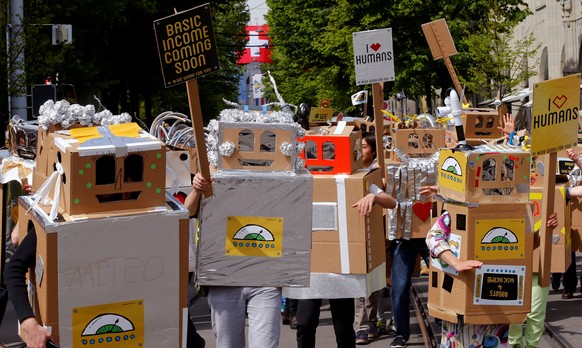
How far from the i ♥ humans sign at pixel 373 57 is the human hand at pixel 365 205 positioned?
8.78ft

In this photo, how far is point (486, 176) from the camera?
744 cm

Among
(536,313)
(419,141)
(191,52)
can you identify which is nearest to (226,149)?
(191,52)

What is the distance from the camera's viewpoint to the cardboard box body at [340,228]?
747 centimetres

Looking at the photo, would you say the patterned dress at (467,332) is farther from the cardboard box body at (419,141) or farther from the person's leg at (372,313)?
the cardboard box body at (419,141)

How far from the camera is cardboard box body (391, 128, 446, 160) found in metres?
12.9

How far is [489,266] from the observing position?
7445 millimetres

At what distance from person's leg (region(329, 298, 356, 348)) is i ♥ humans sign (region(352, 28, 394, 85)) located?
8.91 ft

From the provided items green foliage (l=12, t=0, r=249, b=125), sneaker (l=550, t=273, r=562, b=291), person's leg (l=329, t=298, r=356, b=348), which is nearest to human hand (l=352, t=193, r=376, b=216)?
person's leg (l=329, t=298, r=356, b=348)

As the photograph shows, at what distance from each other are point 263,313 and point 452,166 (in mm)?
1626

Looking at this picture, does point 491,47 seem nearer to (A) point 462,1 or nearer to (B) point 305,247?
(A) point 462,1

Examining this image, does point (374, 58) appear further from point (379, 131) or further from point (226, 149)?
point (226, 149)

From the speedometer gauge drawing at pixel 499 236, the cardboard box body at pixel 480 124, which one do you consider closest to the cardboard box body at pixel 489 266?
the speedometer gauge drawing at pixel 499 236

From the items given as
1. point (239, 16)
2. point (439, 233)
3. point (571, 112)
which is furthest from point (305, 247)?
point (239, 16)

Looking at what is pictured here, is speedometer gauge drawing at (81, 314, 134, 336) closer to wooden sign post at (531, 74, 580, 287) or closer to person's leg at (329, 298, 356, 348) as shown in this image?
person's leg at (329, 298, 356, 348)
